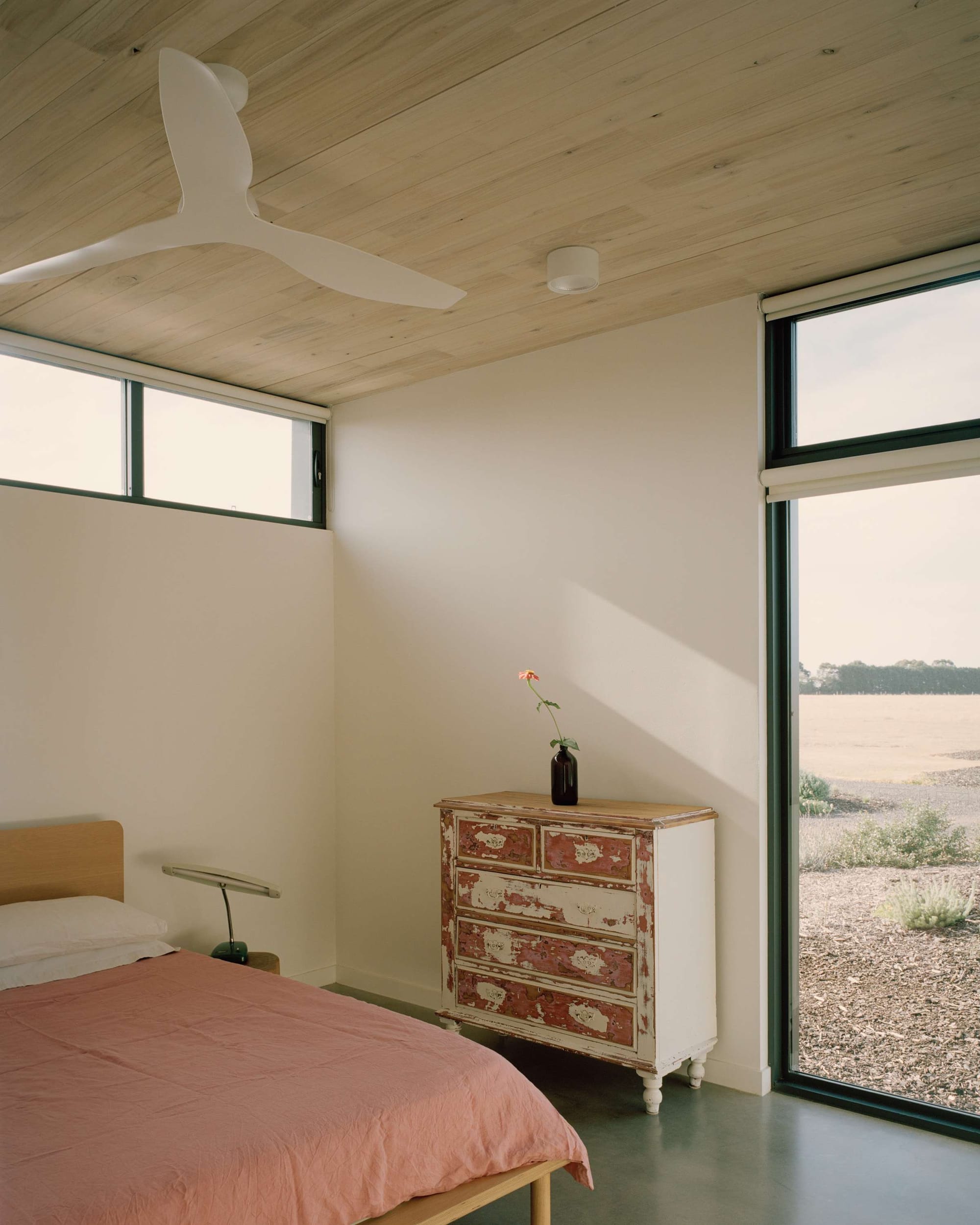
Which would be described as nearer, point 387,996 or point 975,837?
point 975,837

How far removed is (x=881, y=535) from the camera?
10.9 ft

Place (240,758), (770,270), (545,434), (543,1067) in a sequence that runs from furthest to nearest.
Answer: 1. (240,758)
2. (545,434)
3. (543,1067)
4. (770,270)

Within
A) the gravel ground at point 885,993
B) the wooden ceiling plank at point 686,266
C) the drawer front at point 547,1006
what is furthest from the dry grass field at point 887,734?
the wooden ceiling plank at point 686,266

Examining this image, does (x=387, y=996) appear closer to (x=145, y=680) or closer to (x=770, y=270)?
(x=145, y=680)

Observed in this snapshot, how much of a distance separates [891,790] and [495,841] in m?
1.36

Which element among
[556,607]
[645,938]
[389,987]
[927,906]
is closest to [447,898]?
[645,938]

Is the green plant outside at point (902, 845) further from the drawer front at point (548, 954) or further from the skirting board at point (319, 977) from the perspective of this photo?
the skirting board at point (319, 977)

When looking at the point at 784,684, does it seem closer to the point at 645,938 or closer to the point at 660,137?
the point at 645,938

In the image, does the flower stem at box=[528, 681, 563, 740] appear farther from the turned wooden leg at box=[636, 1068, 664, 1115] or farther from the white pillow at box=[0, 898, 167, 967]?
the white pillow at box=[0, 898, 167, 967]

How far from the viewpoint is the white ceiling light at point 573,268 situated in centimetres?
309

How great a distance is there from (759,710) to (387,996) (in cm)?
225

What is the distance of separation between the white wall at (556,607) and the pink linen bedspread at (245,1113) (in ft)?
4.58

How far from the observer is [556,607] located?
4.02 meters

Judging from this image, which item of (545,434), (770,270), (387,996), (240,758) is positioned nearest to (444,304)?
(770,270)
